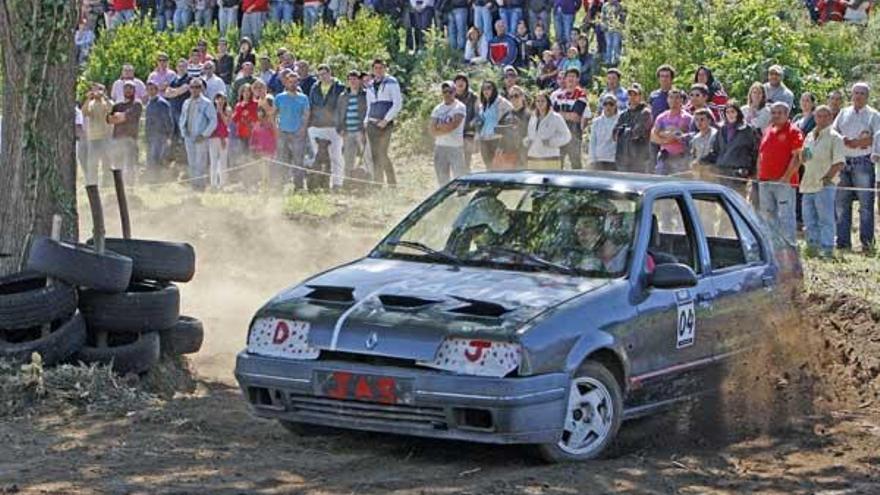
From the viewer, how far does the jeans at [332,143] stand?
77.1 ft

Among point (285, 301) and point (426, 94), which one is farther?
point (426, 94)

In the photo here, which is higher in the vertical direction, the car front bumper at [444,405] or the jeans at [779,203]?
the jeans at [779,203]

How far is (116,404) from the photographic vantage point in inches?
388

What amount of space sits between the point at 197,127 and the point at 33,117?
1285 cm

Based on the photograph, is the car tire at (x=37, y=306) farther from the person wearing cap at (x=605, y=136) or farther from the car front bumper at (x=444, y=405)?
the person wearing cap at (x=605, y=136)

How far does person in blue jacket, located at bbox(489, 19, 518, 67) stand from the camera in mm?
27516

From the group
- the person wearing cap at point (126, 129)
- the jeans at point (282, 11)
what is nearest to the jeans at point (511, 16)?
the jeans at point (282, 11)

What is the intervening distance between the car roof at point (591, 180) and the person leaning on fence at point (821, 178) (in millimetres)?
7212

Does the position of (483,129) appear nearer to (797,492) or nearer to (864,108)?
(864,108)

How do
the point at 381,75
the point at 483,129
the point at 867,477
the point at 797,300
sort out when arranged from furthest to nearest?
the point at 381,75
the point at 483,129
the point at 797,300
the point at 867,477

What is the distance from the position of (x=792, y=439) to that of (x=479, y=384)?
2.42m

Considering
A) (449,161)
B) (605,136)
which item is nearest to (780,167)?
(605,136)

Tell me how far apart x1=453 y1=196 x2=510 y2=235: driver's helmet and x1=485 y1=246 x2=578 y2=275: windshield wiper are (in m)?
0.19

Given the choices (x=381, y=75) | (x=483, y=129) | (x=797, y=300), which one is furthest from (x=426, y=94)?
(x=797, y=300)
